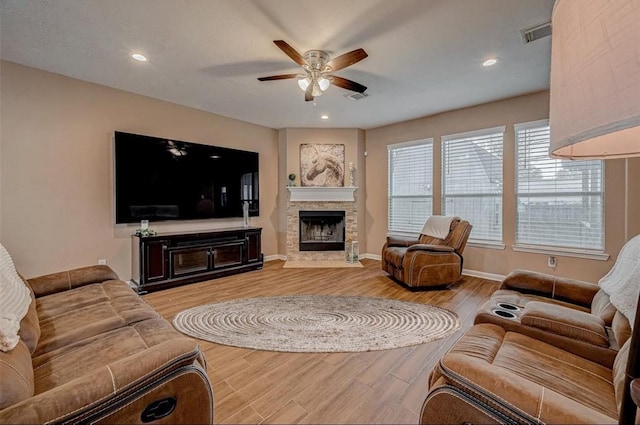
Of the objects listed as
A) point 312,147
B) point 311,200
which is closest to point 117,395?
point 311,200

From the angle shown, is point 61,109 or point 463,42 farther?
point 61,109

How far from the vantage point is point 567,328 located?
1483mm

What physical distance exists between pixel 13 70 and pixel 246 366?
13.7 ft

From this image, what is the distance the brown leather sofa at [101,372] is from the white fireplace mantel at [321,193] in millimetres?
4062

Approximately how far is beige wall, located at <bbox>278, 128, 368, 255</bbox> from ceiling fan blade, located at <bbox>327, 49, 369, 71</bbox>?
3.08 metres

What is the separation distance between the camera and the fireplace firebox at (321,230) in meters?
5.82

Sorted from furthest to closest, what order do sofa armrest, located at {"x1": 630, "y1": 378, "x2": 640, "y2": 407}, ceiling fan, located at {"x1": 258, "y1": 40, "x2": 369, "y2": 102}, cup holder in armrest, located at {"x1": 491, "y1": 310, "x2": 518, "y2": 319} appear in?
ceiling fan, located at {"x1": 258, "y1": 40, "x2": 369, "y2": 102} < cup holder in armrest, located at {"x1": 491, "y1": 310, "x2": 518, "y2": 319} < sofa armrest, located at {"x1": 630, "y1": 378, "x2": 640, "y2": 407}

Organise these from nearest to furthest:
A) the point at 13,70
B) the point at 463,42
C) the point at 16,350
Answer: the point at 16,350 < the point at 463,42 < the point at 13,70

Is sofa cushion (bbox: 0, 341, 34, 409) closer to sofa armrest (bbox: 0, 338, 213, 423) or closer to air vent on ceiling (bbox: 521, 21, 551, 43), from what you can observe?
sofa armrest (bbox: 0, 338, 213, 423)

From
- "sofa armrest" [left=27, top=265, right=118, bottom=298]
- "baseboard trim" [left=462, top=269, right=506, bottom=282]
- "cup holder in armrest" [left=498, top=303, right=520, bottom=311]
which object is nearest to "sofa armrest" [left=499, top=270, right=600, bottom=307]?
"cup holder in armrest" [left=498, top=303, right=520, bottom=311]

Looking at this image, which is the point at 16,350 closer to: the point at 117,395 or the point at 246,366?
the point at 117,395

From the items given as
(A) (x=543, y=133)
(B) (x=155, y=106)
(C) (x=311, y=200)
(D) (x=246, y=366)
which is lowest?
(D) (x=246, y=366)

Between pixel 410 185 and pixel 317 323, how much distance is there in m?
3.65

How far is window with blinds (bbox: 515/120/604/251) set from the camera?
367cm
